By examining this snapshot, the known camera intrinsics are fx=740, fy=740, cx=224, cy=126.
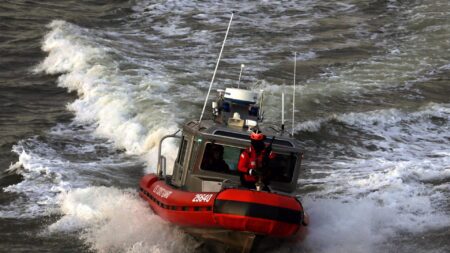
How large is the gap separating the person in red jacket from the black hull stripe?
1.79 ft

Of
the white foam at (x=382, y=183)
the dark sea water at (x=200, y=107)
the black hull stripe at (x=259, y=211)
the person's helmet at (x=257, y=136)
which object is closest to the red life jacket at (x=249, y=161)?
the person's helmet at (x=257, y=136)

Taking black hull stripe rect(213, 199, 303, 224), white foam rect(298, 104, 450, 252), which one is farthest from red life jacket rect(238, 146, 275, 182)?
white foam rect(298, 104, 450, 252)

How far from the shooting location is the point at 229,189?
857 cm

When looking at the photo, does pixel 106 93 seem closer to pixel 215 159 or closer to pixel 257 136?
pixel 215 159

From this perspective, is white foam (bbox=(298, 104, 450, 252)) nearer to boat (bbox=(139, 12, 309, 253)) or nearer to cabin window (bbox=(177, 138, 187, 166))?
boat (bbox=(139, 12, 309, 253))

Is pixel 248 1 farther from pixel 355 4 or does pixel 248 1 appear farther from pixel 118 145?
pixel 118 145

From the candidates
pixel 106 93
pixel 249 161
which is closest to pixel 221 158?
pixel 249 161

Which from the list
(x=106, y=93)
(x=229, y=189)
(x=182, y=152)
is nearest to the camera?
(x=229, y=189)

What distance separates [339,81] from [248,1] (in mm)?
11780

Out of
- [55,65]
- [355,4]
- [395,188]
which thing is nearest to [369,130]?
[395,188]

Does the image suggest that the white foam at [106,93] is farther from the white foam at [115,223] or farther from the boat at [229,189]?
the boat at [229,189]

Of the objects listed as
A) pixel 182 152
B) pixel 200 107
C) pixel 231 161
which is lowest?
pixel 200 107

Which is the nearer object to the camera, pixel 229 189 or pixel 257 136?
pixel 229 189

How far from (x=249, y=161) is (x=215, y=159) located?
0.74 meters
